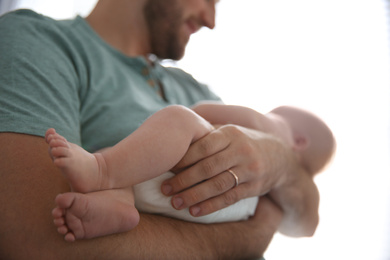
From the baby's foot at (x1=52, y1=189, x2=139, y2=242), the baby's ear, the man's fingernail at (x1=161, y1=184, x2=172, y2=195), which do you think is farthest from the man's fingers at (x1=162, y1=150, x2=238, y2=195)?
the baby's ear

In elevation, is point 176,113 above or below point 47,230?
above

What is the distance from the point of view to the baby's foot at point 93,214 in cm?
45

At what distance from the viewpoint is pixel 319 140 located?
1.11m

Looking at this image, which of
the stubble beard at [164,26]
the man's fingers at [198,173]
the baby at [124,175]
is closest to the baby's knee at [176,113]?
the baby at [124,175]

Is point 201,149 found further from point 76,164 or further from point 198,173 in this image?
point 76,164

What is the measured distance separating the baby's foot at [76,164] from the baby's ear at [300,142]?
2.61 feet

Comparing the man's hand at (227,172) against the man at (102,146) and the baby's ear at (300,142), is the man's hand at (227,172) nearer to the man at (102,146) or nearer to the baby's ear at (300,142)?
the man at (102,146)

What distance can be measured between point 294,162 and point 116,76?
2.15 ft

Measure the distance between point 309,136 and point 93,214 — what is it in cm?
88

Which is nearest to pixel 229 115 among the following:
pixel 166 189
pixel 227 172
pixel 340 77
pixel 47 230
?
pixel 227 172

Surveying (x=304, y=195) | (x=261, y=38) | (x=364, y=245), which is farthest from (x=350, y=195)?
(x=261, y=38)

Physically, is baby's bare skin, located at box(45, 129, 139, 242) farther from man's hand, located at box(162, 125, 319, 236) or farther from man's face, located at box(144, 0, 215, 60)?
man's face, located at box(144, 0, 215, 60)

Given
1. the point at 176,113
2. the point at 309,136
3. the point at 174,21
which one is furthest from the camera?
the point at 174,21

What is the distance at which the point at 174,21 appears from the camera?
50.1 inches
